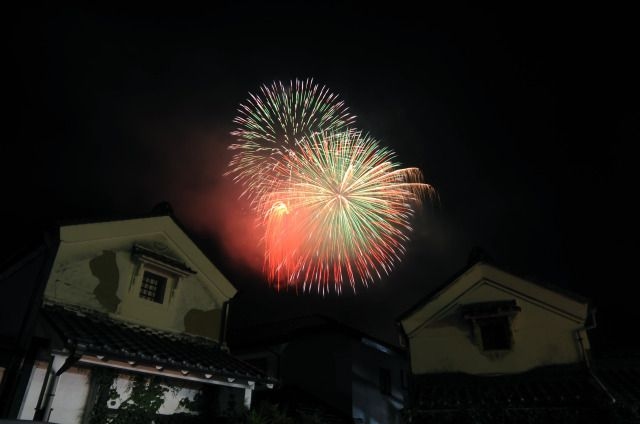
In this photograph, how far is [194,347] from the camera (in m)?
15.4

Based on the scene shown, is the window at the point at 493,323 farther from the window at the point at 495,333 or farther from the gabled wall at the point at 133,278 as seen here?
the gabled wall at the point at 133,278

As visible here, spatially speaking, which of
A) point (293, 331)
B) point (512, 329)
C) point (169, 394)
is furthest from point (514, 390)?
point (293, 331)

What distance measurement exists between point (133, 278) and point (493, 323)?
14.2m

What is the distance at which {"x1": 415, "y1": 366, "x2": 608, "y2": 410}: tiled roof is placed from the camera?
13984 mm

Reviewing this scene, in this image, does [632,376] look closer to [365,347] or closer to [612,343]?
[612,343]

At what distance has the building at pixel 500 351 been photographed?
1436 cm

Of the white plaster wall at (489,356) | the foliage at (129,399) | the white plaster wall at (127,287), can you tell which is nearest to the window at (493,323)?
the white plaster wall at (489,356)

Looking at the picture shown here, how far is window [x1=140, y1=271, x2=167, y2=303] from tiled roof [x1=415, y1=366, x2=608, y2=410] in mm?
10401

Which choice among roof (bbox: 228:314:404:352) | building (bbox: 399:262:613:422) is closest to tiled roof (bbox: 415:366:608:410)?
building (bbox: 399:262:613:422)

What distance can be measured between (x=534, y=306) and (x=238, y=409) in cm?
1222

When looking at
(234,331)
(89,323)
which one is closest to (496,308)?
(89,323)

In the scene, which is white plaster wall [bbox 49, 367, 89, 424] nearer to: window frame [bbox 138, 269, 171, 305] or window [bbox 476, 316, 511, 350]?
window frame [bbox 138, 269, 171, 305]

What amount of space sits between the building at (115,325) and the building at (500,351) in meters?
7.04

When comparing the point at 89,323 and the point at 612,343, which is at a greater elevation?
the point at 612,343
